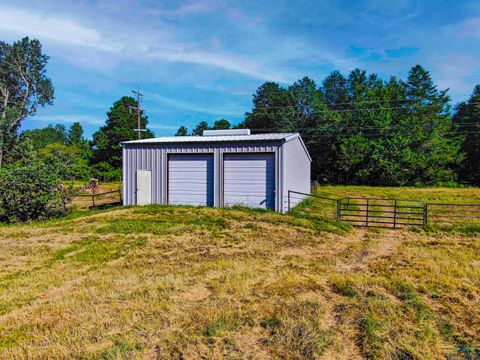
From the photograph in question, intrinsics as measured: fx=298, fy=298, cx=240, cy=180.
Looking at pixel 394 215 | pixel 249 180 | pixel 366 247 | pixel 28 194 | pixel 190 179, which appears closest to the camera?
pixel 366 247

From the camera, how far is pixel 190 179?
13.8 meters

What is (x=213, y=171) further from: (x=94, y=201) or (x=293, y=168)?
(x=94, y=201)

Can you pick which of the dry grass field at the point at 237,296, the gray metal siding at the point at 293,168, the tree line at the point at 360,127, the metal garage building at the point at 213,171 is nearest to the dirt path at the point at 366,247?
the dry grass field at the point at 237,296

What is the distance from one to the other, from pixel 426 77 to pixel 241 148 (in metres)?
34.3

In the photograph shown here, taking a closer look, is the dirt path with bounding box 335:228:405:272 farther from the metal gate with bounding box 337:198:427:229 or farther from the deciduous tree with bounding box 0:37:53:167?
the deciduous tree with bounding box 0:37:53:167

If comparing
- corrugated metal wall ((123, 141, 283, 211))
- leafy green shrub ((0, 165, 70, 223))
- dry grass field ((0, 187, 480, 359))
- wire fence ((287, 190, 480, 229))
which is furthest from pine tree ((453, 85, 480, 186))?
Answer: leafy green shrub ((0, 165, 70, 223))

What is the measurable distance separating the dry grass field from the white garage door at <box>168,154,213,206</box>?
4.69 meters

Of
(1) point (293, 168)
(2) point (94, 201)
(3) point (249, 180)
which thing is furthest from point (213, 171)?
(2) point (94, 201)

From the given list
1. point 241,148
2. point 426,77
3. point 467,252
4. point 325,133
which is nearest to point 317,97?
point 325,133

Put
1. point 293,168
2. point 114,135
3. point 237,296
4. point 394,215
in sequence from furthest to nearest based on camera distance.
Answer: point 114,135, point 293,168, point 394,215, point 237,296

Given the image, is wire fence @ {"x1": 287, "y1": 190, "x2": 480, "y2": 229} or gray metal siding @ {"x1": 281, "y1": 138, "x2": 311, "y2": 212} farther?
gray metal siding @ {"x1": 281, "y1": 138, "x2": 311, "y2": 212}

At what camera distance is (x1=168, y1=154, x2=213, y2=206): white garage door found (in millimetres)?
13570

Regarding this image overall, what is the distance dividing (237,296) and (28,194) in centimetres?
1116

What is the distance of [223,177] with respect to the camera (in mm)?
13219
